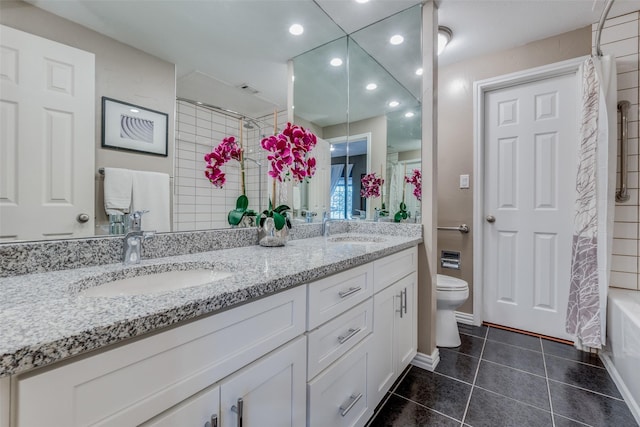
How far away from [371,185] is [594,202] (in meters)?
1.41

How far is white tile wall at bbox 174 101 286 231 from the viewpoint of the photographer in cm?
112

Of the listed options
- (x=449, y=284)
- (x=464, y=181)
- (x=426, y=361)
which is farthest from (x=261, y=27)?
(x=426, y=361)

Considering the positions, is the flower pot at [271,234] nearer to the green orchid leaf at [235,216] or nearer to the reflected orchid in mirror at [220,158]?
the green orchid leaf at [235,216]

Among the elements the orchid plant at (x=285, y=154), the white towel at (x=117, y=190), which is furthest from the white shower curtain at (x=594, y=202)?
the white towel at (x=117, y=190)

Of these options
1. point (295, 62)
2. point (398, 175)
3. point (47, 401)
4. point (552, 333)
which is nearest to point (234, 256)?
point (47, 401)

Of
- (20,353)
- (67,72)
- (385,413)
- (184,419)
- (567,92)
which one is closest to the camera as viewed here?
(20,353)

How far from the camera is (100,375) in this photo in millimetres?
462

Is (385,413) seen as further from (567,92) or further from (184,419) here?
(567,92)

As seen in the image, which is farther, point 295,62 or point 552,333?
point 552,333

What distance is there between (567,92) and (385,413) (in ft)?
8.21

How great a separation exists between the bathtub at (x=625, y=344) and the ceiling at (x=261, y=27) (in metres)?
1.82

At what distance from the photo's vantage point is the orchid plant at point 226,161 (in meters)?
1.23

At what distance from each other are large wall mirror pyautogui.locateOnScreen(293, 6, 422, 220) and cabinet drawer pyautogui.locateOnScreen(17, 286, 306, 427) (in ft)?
4.14

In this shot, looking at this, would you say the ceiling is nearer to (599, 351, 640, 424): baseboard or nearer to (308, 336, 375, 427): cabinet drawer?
(308, 336, 375, 427): cabinet drawer
